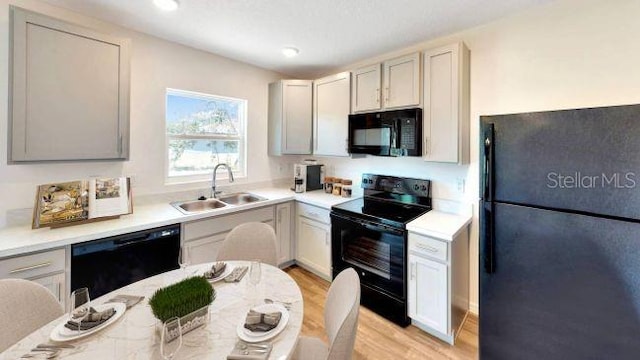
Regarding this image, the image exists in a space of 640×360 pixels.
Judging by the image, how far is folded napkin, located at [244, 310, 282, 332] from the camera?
0.97m

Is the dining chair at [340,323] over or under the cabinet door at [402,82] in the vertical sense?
under

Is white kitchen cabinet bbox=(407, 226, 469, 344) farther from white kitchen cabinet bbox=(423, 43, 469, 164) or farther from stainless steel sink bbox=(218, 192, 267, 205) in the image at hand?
stainless steel sink bbox=(218, 192, 267, 205)

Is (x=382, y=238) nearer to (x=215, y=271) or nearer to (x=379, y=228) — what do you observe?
(x=379, y=228)

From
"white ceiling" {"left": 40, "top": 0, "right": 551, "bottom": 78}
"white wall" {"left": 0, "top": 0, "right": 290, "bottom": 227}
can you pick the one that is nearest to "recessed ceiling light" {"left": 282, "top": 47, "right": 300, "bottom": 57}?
"white ceiling" {"left": 40, "top": 0, "right": 551, "bottom": 78}

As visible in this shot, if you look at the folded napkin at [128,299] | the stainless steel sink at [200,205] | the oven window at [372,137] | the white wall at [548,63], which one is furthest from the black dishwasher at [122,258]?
the white wall at [548,63]

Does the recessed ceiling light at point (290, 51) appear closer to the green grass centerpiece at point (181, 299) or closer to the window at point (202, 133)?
the window at point (202, 133)

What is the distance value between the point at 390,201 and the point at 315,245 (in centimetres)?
92

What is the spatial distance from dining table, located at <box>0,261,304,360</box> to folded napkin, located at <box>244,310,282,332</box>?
0.04 metres

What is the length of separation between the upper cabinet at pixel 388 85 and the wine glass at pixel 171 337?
2.21m

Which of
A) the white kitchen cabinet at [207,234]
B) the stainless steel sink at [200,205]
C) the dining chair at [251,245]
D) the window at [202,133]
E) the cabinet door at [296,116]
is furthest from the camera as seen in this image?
the cabinet door at [296,116]

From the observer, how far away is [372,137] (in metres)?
2.55

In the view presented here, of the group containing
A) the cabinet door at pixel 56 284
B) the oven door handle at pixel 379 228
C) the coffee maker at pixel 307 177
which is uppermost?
the coffee maker at pixel 307 177

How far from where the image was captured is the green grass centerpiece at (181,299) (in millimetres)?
899

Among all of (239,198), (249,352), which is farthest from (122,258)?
(249,352)
